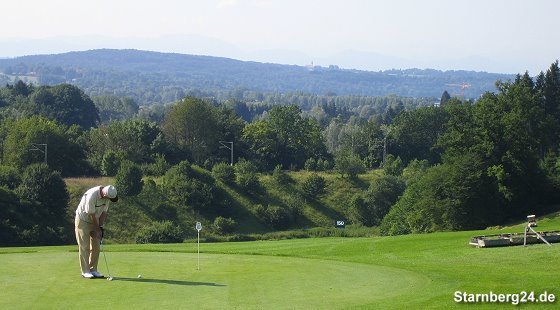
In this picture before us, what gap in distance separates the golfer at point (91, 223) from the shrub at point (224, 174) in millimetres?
79998

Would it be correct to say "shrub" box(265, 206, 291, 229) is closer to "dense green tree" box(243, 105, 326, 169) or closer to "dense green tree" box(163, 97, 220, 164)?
"dense green tree" box(243, 105, 326, 169)

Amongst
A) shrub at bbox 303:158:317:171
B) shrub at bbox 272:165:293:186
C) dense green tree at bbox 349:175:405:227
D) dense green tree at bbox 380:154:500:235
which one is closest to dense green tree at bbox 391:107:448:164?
shrub at bbox 303:158:317:171

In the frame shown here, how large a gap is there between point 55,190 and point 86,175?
21.3 metres

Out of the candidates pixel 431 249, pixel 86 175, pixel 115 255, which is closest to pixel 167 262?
pixel 115 255

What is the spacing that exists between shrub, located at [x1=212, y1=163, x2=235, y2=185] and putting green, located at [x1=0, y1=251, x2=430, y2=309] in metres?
76.5

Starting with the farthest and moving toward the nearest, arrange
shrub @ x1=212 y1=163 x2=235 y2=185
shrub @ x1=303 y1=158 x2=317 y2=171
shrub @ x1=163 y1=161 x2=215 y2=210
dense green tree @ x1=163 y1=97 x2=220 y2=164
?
dense green tree @ x1=163 y1=97 x2=220 y2=164
shrub @ x1=303 y1=158 x2=317 y2=171
shrub @ x1=212 y1=163 x2=235 y2=185
shrub @ x1=163 y1=161 x2=215 y2=210

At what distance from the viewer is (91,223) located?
21.0 metres

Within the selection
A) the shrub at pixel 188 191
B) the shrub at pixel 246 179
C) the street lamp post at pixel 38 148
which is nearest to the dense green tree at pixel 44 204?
the shrub at pixel 188 191

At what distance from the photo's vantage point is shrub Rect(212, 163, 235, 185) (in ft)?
332

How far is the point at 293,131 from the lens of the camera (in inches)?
5022

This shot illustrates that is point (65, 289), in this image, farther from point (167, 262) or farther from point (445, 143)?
point (445, 143)

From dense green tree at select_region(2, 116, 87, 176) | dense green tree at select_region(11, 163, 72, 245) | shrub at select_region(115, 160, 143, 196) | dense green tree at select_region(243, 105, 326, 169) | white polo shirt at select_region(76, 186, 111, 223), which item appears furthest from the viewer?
dense green tree at select_region(243, 105, 326, 169)

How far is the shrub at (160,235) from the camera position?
7038 cm

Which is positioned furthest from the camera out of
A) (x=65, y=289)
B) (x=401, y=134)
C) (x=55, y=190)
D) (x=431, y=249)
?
(x=401, y=134)
